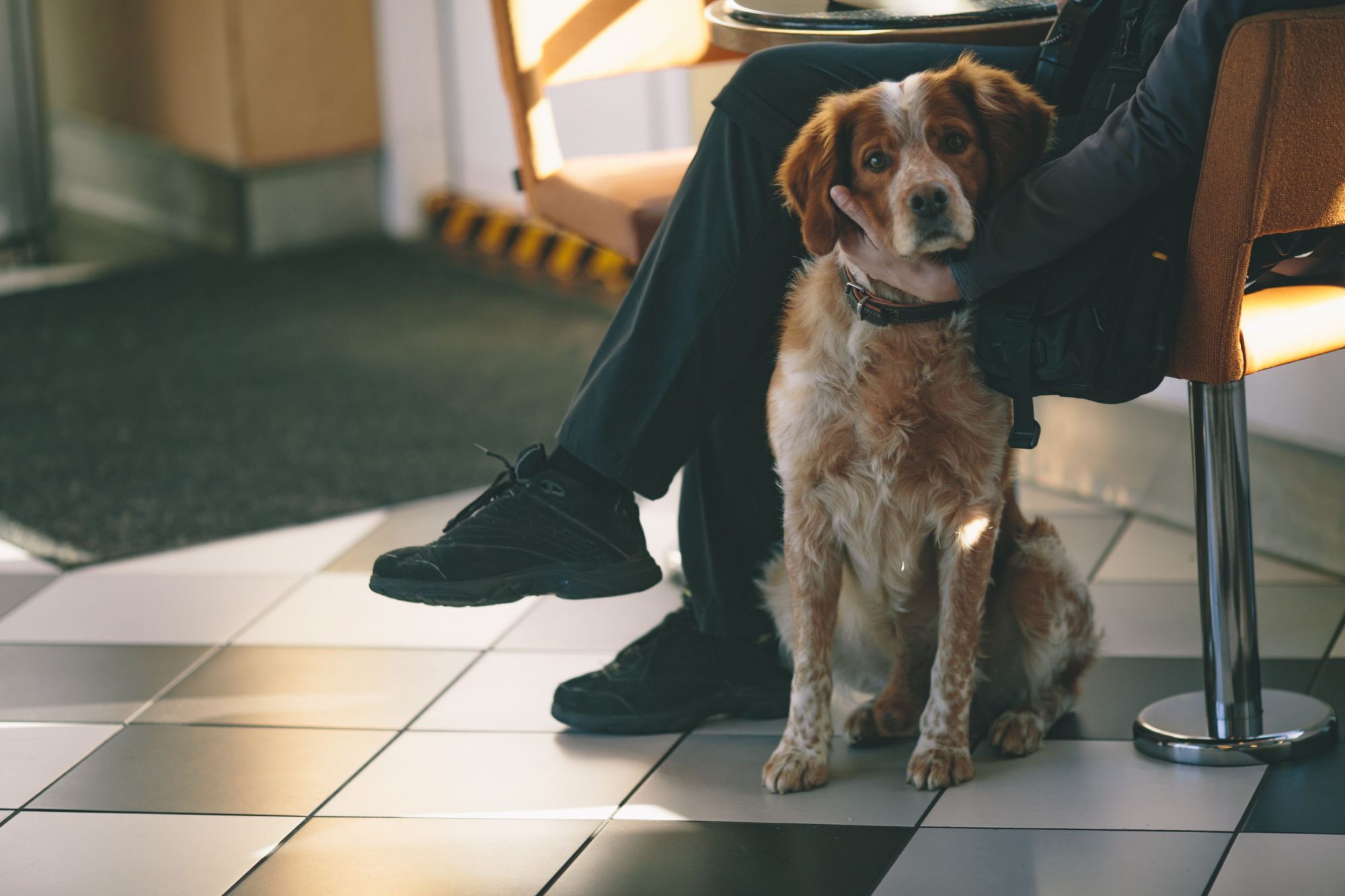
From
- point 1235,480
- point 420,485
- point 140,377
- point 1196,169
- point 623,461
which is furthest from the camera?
point 140,377

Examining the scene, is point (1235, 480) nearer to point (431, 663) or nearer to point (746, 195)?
point (746, 195)

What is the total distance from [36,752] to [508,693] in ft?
2.11

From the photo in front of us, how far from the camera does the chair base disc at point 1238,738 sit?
1970 millimetres

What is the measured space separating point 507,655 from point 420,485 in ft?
2.92

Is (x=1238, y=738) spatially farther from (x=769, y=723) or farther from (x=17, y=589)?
(x=17, y=589)

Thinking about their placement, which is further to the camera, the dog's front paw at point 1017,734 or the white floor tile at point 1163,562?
the white floor tile at point 1163,562

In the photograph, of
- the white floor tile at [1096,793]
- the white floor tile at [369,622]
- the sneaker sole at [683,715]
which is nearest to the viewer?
the white floor tile at [1096,793]

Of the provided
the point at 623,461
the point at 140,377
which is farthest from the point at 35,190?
the point at 623,461

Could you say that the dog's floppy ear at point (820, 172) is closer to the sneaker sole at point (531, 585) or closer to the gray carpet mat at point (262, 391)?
the sneaker sole at point (531, 585)

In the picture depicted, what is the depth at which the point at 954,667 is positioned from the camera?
6.45ft

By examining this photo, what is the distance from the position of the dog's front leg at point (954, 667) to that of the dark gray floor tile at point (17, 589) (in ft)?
5.28

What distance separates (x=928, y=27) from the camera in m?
2.13

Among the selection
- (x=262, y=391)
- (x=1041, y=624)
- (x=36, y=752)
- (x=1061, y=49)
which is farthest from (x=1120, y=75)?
(x=262, y=391)

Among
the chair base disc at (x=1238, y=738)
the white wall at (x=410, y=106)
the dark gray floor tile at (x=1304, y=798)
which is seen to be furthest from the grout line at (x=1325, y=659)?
the white wall at (x=410, y=106)
